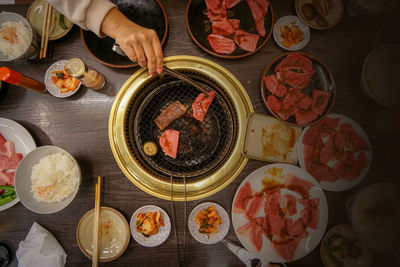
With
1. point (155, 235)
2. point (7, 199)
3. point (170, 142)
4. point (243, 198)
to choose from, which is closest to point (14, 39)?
point (7, 199)

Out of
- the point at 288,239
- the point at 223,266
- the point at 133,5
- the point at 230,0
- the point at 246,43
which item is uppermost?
the point at 230,0

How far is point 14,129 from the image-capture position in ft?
6.70

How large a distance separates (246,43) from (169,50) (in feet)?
2.78

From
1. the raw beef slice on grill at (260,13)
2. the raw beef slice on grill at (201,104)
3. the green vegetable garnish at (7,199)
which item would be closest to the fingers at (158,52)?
the raw beef slice on grill at (201,104)

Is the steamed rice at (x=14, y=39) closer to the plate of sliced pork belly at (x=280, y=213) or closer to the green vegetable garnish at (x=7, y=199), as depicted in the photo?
the green vegetable garnish at (x=7, y=199)

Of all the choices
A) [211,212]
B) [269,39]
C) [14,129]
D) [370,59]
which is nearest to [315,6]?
[269,39]

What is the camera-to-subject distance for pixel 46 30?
212 centimetres

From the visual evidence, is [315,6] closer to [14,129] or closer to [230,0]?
[230,0]

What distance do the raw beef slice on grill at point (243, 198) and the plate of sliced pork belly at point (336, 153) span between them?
1.98 feet

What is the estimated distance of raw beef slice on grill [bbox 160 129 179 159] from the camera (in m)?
2.40

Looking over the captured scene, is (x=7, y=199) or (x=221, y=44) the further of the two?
(x=221, y=44)

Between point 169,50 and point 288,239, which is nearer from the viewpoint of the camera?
point 288,239

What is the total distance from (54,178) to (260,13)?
264cm

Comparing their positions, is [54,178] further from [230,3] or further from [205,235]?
[230,3]
